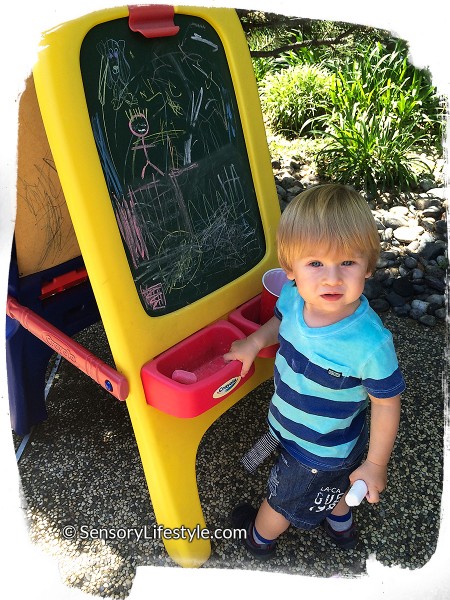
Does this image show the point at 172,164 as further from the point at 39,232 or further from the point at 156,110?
the point at 39,232

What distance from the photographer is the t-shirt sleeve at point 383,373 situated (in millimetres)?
1281

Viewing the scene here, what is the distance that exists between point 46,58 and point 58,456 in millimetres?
1345

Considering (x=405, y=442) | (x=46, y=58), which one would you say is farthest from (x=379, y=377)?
A: (x=46, y=58)

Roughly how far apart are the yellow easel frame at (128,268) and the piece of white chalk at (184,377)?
0.08m

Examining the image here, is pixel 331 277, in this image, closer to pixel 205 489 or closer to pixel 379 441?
pixel 379 441

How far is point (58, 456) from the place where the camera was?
2.01 meters

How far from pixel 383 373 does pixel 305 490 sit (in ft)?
1.40

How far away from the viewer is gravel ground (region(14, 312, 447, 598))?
1.68 meters

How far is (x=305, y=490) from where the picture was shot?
1.50 meters

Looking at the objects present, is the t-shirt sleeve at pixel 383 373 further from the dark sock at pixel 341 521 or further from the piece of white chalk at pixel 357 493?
the dark sock at pixel 341 521

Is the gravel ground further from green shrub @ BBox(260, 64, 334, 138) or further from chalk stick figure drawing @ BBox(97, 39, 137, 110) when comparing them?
green shrub @ BBox(260, 64, 334, 138)

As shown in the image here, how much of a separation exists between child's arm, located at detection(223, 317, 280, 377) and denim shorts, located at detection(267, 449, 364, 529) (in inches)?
11.1

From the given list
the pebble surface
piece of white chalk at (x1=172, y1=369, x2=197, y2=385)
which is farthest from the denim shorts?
piece of white chalk at (x1=172, y1=369, x2=197, y2=385)

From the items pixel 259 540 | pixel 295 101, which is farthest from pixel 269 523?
pixel 295 101
